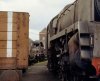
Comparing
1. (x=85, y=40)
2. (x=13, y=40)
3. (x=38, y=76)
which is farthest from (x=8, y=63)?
(x=38, y=76)

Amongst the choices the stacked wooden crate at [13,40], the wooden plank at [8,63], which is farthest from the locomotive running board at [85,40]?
the wooden plank at [8,63]

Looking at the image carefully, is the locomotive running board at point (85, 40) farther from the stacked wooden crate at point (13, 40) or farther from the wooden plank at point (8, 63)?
the wooden plank at point (8, 63)

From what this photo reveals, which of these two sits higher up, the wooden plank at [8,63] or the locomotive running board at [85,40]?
the locomotive running board at [85,40]

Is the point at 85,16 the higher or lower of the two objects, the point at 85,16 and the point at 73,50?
the higher

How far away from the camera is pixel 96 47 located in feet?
41.2

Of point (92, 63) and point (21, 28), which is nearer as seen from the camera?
point (92, 63)

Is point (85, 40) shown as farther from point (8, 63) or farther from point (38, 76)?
point (38, 76)

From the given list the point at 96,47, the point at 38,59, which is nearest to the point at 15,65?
the point at 96,47

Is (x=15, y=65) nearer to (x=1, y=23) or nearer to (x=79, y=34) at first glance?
(x=1, y=23)

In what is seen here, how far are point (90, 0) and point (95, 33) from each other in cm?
107

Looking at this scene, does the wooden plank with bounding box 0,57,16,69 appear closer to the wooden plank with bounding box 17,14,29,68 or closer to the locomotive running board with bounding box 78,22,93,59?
the wooden plank with bounding box 17,14,29,68

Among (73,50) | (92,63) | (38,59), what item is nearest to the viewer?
(92,63)

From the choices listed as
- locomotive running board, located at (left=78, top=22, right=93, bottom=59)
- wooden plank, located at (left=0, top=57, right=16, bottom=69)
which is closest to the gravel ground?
wooden plank, located at (left=0, top=57, right=16, bottom=69)

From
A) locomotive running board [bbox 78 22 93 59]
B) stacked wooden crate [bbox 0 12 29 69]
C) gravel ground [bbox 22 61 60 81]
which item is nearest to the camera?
locomotive running board [bbox 78 22 93 59]
